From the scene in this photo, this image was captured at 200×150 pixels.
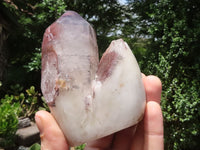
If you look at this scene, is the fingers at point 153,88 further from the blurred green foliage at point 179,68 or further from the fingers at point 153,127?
the blurred green foliage at point 179,68

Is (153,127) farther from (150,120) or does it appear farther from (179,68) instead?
(179,68)

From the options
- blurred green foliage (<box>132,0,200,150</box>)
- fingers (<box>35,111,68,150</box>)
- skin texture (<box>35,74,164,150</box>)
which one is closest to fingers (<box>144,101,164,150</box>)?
Answer: skin texture (<box>35,74,164,150</box>)

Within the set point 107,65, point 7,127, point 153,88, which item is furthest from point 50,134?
point 7,127

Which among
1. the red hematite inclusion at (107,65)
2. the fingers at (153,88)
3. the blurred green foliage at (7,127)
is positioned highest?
the red hematite inclusion at (107,65)

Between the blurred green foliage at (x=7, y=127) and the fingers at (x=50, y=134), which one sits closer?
the fingers at (x=50, y=134)

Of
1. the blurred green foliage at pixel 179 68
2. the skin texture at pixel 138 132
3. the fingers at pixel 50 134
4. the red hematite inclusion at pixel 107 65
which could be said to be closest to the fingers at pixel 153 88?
the skin texture at pixel 138 132

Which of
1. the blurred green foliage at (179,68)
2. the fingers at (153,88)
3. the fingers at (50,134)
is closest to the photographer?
the fingers at (50,134)

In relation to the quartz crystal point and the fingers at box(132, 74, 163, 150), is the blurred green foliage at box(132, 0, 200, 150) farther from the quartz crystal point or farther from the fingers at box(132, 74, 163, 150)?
the quartz crystal point

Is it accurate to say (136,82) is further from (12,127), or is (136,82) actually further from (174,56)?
(12,127)
